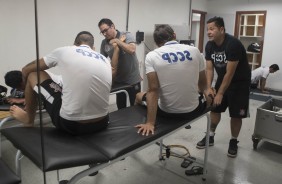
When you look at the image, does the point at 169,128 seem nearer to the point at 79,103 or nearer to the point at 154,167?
the point at 79,103

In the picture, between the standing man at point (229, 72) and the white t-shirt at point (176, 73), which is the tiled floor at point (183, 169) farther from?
the white t-shirt at point (176, 73)

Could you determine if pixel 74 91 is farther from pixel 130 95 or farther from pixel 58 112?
pixel 130 95

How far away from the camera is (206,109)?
2.19 meters

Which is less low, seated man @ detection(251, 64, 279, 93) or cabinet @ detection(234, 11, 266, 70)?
cabinet @ detection(234, 11, 266, 70)

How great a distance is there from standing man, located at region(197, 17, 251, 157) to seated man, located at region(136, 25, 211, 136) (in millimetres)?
622

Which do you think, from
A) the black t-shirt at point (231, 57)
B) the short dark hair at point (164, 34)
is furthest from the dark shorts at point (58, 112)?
the black t-shirt at point (231, 57)

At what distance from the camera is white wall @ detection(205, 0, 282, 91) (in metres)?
5.93

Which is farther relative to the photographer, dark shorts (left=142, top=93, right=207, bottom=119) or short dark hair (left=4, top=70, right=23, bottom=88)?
short dark hair (left=4, top=70, right=23, bottom=88)

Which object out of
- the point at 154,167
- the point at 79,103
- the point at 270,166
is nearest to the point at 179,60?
the point at 79,103

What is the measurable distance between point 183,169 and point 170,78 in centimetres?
112

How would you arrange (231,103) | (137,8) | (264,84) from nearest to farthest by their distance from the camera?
(231,103), (137,8), (264,84)

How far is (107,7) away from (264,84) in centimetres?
391

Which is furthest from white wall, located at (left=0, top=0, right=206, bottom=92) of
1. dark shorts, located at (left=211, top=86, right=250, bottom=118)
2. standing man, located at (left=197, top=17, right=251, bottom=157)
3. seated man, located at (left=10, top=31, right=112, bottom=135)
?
dark shorts, located at (left=211, top=86, right=250, bottom=118)

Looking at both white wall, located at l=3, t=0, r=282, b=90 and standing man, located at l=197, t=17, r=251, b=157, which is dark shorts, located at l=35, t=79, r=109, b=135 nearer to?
standing man, located at l=197, t=17, r=251, b=157
